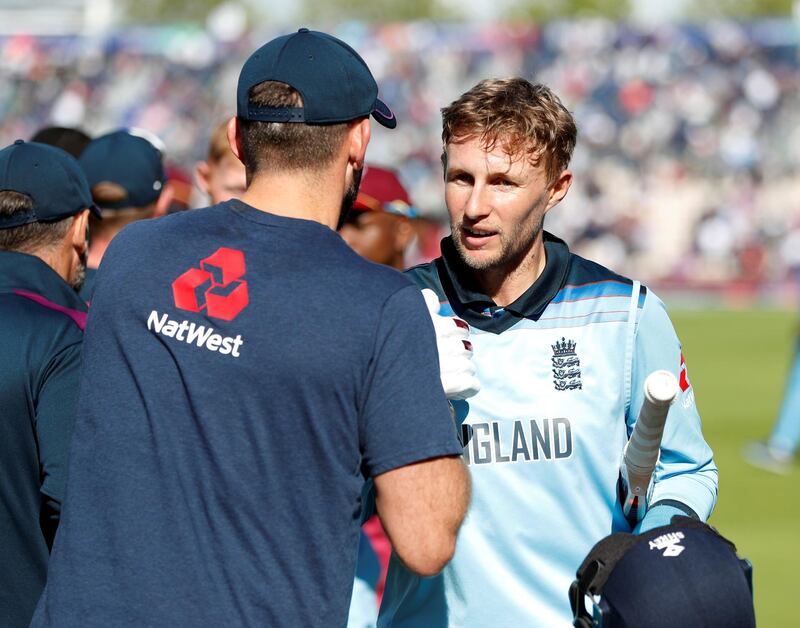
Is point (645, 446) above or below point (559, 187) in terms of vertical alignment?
below

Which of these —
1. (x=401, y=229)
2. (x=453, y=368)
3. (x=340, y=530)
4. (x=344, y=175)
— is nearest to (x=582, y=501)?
(x=453, y=368)

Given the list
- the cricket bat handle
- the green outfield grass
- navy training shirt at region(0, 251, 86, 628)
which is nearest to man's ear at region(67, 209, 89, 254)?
navy training shirt at region(0, 251, 86, 628)

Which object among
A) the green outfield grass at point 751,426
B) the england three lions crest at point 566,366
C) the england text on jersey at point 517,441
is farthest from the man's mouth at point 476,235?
the green outfield grass at point 751,426

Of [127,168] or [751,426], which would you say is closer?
[127,168]

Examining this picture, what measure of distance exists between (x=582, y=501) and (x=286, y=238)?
44.5 inches

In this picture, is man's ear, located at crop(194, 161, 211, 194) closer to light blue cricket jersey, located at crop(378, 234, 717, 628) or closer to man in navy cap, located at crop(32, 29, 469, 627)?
light blue cricket jersey, located at crop(378, 234, 717, 628)

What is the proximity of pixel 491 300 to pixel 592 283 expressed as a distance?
28 cm

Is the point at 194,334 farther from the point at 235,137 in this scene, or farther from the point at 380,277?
the point at 235,137

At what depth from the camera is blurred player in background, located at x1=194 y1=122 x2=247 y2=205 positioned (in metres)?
5.40

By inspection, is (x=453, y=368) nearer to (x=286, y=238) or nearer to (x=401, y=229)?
(x=286, y=238)

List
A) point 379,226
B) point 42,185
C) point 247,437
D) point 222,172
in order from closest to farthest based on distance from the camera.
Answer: point 247,437 < point 42,185 < point 222,172 < point 379,226

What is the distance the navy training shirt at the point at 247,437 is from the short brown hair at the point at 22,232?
1.11m

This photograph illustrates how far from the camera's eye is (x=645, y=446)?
2994 mm

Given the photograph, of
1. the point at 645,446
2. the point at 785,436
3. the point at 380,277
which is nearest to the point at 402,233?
the point at 645,446
